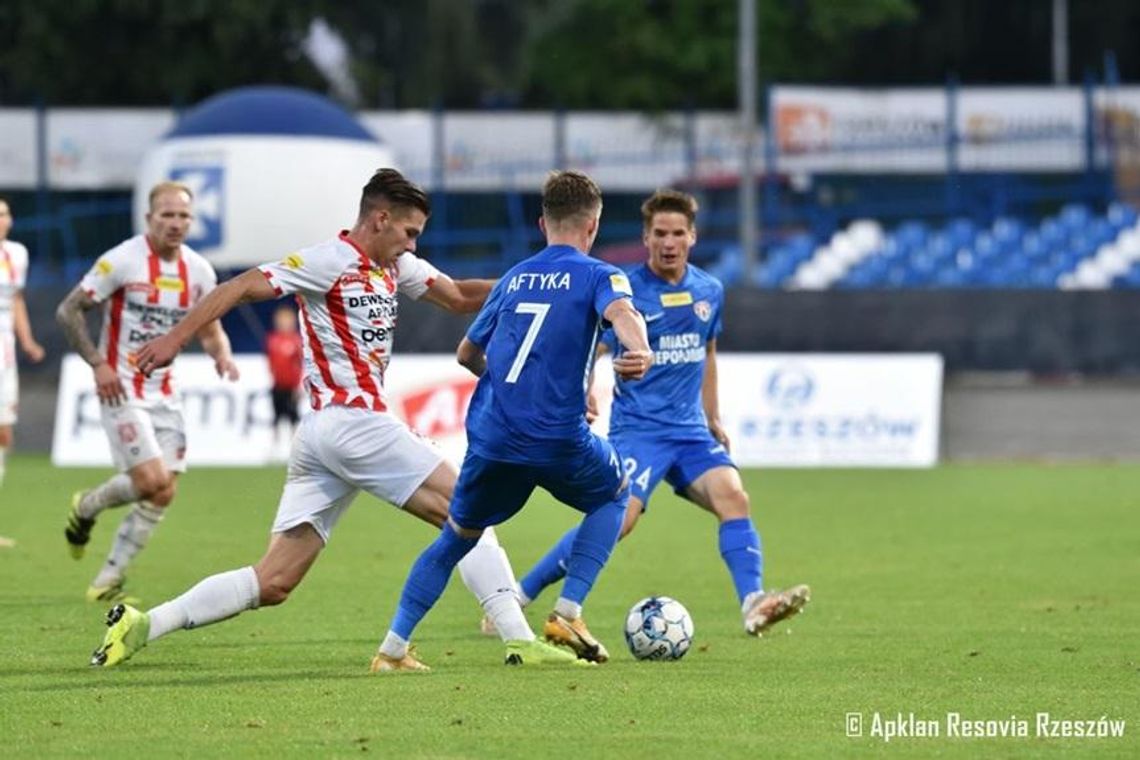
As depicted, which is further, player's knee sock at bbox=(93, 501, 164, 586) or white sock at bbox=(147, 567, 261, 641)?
player's knee sock at bbox=(93, 501, 164, 586)

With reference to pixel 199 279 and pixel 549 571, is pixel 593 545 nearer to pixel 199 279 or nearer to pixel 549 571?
pixel 549 571

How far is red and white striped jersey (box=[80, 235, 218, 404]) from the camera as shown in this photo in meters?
12.3

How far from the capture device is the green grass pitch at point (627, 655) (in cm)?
750

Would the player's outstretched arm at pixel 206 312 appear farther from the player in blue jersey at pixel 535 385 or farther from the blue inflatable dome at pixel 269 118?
the blue inflatable dome at pixel 269 118

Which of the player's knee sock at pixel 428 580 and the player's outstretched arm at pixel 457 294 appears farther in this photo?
the player's outstretched arm at pixel 457 294

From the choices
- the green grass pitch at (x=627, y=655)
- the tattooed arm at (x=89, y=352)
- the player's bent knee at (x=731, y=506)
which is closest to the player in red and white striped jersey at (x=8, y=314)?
the green grass pitch at (x=627, y=655)

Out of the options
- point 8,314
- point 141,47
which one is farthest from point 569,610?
A: point 141,47

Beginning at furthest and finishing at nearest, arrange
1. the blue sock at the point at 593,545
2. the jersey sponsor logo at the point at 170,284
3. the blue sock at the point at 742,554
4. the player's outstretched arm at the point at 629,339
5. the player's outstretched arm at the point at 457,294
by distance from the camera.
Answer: the jersey sponsor logo at the point at 170,284
the blue sock at the point at 742,554
the blue sock at the point at 593,545
the player's outstretched arm at the point at 457,294
the player's outstretched arm at the point at 629,339

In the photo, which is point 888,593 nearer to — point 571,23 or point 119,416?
point 119,416

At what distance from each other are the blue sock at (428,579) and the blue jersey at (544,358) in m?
0.41

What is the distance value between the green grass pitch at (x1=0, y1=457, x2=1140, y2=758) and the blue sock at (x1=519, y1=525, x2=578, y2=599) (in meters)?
0.36

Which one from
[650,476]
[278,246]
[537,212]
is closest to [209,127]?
[278,246]

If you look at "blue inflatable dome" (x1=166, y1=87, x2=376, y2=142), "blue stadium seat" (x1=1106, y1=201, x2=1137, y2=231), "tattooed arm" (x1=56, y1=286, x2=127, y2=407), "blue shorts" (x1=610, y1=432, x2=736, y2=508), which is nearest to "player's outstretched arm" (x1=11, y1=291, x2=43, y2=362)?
"tattooed arm" (x1=56, y1=286, x2=127, y2=407)

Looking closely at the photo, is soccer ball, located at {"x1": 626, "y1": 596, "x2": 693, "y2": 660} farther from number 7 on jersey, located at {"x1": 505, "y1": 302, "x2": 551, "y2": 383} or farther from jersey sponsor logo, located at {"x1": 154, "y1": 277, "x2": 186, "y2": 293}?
jersey sponsor logo, located at {"x1": 154, "y1": 277, "x2": 186, "y2": 293}
